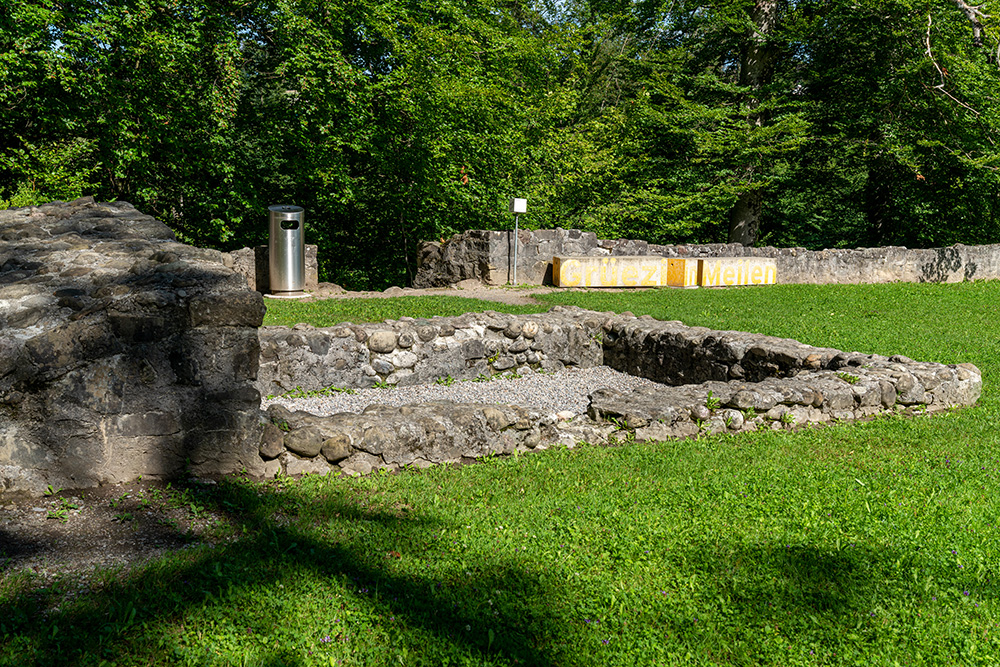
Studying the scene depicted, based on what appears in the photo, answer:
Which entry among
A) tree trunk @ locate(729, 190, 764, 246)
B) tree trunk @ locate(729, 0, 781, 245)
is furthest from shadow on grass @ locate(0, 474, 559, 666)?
tree trunk @ locate(729, 190, 764, 246)

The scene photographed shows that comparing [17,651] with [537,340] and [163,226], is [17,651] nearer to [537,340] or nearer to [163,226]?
[163,226]

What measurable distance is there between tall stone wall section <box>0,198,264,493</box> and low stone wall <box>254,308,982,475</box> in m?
0.40

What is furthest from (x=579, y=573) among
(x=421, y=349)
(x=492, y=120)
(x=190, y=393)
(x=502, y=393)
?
(x=492, y=120)

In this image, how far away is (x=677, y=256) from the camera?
762 inches

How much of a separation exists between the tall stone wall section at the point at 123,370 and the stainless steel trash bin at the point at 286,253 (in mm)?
9577

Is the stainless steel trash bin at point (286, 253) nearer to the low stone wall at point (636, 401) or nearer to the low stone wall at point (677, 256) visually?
the low stone wall at point (677, 256)

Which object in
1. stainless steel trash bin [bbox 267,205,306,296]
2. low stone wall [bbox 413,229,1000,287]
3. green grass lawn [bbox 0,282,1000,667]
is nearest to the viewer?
green grass lawn [bbox 0,282,1000,667]

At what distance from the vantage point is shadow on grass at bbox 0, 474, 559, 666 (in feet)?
8.87

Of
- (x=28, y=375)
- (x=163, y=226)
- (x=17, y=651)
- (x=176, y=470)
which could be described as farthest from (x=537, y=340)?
(x=17, y=651)

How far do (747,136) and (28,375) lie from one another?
23.3 meters

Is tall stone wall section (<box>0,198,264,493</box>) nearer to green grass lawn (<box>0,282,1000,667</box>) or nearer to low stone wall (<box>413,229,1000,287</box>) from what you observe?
green grass lawn (<box>0,282,1000,667</box>)

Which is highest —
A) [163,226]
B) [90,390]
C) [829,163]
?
[829,163]

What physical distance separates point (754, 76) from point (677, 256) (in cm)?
919

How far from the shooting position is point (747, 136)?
78.0 ft
